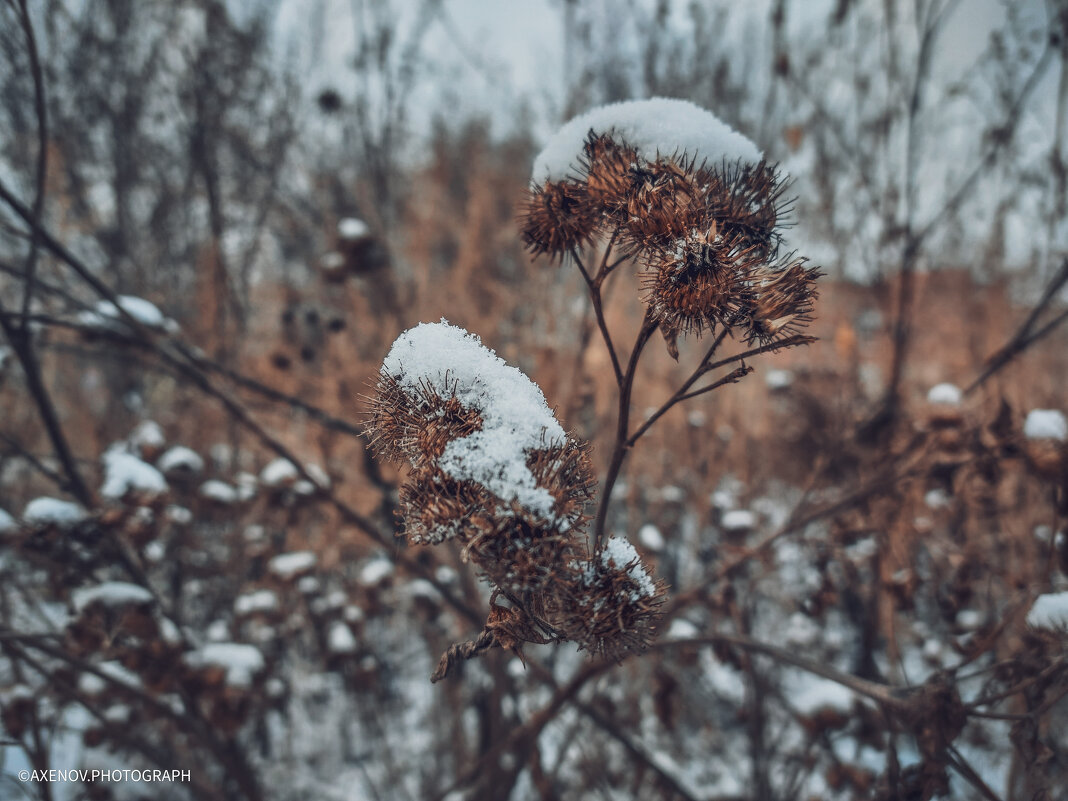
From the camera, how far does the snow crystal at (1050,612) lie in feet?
3.97

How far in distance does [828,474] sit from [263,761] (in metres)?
4.25

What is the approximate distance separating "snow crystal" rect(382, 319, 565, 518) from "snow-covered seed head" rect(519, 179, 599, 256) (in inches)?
10.4

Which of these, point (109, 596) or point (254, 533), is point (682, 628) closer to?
point (109, 596)

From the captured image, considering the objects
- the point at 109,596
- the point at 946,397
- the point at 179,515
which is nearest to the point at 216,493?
the point at 179,515

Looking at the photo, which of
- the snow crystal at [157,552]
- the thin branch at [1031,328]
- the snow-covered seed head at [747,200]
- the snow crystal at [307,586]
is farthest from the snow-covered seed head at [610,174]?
the snow crystal at [157,552]

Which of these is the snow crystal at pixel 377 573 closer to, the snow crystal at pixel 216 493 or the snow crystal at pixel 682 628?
the snow crystal at pixel 216 493

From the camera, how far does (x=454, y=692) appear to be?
3.40m

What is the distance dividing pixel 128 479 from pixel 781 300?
7.37ft

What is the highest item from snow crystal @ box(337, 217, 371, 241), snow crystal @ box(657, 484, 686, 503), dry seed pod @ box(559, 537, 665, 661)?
snow crystal @ box(657, 484, 686, 503)

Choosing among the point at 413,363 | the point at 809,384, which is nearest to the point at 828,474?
the point at 809,384

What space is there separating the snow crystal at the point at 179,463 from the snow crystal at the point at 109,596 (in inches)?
30.6

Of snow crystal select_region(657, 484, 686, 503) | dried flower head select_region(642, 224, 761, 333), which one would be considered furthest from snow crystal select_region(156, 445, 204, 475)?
snow crystal select_region(657, 484, 686, 503)

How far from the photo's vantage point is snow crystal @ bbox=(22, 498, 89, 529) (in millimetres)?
1884

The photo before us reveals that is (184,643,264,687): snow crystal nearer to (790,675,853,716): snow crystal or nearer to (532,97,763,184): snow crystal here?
(790,675,853,716): snow crystal
